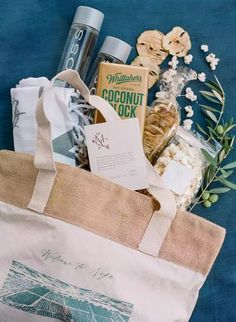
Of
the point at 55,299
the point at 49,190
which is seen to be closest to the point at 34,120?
the point at 49,190

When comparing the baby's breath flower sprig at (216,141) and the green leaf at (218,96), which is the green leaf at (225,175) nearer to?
the baby's breath flower sprig at (216,141)

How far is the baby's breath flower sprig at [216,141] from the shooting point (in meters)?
0.79

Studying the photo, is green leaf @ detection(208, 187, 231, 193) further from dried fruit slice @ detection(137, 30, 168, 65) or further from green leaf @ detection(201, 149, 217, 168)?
dried fruit slice @ detection(137, 30, 168, 65)

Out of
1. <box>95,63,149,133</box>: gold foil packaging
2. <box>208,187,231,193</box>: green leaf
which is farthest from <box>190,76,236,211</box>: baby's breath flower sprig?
<box>95,63,149,133</box>: gold foil packaging

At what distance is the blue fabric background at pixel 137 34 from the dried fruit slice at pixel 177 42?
13mm

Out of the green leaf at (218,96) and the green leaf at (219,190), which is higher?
the green leaf at (218,96)

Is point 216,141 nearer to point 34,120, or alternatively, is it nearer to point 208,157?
point 208,157

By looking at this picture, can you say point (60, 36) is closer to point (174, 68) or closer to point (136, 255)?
point (174, 68)

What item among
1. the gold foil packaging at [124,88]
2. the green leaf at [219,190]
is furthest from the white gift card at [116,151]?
the green leaf at [219,190]

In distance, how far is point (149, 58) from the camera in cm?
82

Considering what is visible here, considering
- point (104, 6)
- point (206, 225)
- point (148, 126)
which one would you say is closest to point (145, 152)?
point (148, 126)

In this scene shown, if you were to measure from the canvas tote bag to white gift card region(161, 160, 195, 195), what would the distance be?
0.04 m

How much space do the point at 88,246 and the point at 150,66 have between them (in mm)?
320

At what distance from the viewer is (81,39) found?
0.78 meters
